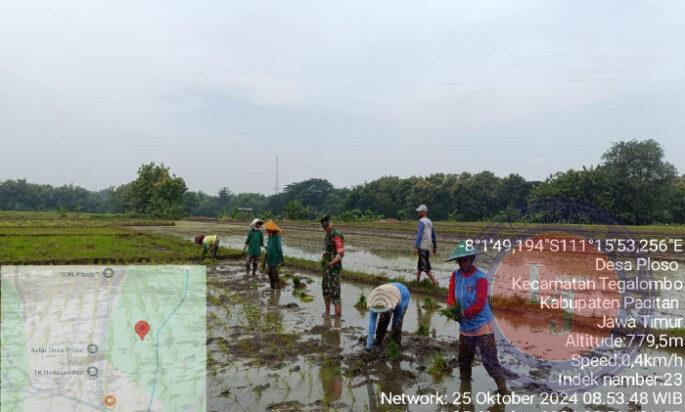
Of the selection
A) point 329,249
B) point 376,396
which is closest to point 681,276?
point 329,249

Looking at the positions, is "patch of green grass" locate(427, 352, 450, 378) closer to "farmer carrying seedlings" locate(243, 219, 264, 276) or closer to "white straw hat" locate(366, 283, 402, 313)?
"white straw hat" locate(366, 283, 402, 313)

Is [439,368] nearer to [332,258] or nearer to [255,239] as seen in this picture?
[332,258]

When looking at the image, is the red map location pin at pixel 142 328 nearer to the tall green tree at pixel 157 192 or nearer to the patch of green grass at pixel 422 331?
the patch of green grass at pixel 422 331

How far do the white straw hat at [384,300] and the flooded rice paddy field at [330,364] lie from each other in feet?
2.23

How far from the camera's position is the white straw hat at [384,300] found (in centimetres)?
532

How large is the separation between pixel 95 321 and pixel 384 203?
195 ft

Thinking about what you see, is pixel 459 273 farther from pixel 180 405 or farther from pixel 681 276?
pixel 681 276

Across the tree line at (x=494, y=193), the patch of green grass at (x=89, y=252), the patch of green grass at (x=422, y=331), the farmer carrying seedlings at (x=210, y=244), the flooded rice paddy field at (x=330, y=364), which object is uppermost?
the tree line at (x=494, y=193)

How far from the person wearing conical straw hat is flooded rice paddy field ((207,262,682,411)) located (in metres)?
0.21

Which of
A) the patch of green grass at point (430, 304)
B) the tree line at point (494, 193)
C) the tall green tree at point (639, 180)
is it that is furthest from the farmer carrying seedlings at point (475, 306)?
the tall green tree at point (639, 180)

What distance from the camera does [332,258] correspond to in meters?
7.45

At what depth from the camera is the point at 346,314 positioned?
801cm

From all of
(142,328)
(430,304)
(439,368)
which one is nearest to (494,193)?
(430,304)

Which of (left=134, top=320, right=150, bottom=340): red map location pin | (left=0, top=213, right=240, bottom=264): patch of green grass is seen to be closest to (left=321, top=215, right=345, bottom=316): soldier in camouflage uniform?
(left=134, top=320, right=150, bottom=340): red map location pin
